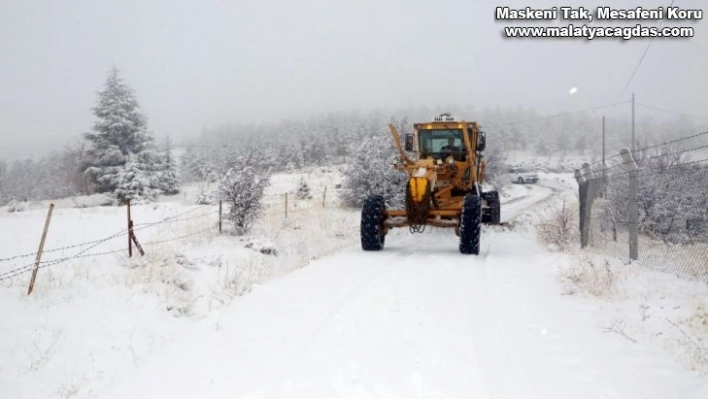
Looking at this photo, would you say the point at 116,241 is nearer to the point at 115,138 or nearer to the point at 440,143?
the point at 440,143

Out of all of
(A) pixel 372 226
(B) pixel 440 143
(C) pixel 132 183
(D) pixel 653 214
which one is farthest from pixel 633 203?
(C) pixel 132 183

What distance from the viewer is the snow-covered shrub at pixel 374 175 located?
65.5 feet

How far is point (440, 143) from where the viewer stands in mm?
13070

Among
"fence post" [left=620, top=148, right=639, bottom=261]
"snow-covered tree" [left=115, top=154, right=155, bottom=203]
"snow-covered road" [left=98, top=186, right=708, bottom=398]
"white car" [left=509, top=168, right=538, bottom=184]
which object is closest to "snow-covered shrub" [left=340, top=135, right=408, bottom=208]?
"fence post" [left=620, top=148, right=639, bottom=261]

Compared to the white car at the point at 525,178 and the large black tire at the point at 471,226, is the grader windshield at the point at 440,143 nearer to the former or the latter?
the large black tire at the point at 471,226

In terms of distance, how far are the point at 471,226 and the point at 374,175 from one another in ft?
35.6

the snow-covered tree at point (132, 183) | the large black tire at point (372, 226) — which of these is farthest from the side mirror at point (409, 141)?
the snow-covered tree at point (132, 183)

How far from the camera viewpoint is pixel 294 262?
36.4 ft

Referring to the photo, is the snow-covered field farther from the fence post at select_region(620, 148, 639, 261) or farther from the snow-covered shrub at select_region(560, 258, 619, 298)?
the fence post at select_region(620, 148, 639, 261)

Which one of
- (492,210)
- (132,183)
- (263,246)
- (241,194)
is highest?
(241,194)

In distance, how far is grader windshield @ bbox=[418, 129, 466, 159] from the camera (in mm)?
12953

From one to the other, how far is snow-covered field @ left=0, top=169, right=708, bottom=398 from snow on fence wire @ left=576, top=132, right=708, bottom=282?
87cm

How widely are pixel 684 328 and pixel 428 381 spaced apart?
3139 millimetres

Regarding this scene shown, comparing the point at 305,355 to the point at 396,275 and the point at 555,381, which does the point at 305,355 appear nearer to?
the point at 555,381
